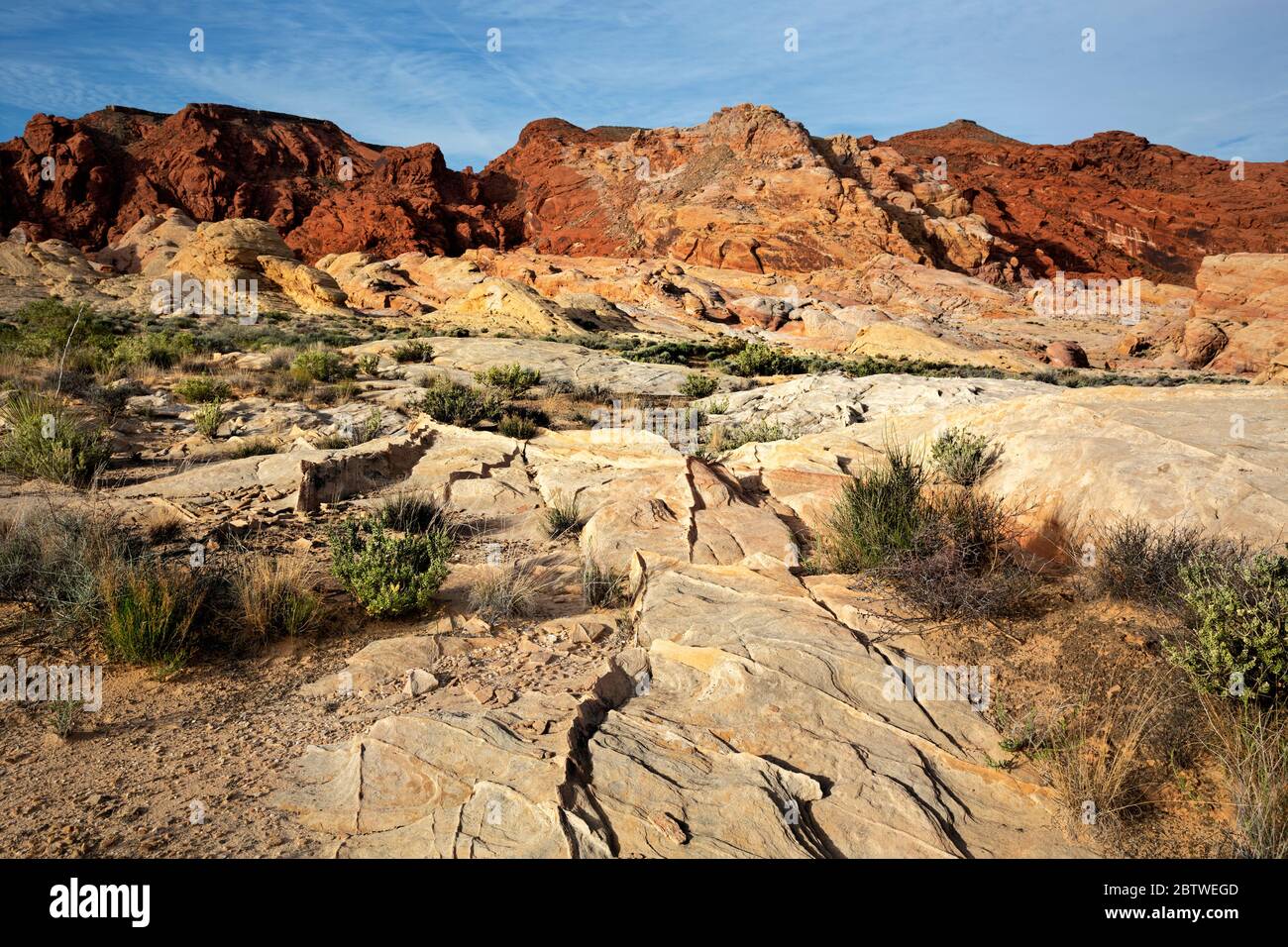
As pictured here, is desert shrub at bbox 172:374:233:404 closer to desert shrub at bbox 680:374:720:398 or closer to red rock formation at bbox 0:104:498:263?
desert shrub at bbox 680:374:720:398

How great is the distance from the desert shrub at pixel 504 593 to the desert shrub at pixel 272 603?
1.13m

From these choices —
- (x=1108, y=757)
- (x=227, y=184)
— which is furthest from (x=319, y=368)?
(x=227, y=184)

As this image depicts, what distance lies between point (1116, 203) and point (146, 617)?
Answer: 91759mm

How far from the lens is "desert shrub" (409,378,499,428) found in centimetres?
1077

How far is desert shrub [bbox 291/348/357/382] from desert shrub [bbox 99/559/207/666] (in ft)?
34.5

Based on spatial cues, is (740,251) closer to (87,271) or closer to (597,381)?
(597,381)

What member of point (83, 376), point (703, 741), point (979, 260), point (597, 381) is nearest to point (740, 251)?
point (979, 260)

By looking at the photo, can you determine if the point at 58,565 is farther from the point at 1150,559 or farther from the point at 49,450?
the point at 1150,559

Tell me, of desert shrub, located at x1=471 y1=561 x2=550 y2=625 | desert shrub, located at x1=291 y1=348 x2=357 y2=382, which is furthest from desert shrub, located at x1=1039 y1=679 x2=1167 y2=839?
desert shrub, located at x1=291 y1=348 x2=357 y2=382

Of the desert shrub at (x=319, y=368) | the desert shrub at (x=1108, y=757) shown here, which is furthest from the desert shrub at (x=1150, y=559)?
the desert shrub at (x=319, y=368)

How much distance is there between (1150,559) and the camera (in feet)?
13.5

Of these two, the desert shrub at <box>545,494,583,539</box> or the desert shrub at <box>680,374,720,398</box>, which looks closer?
the desert shrub at <box>545,494,583,539</box>

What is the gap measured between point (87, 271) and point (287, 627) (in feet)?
176

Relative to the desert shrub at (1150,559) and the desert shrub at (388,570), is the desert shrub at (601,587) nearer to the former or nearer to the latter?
the desert shrub at (388,570)
